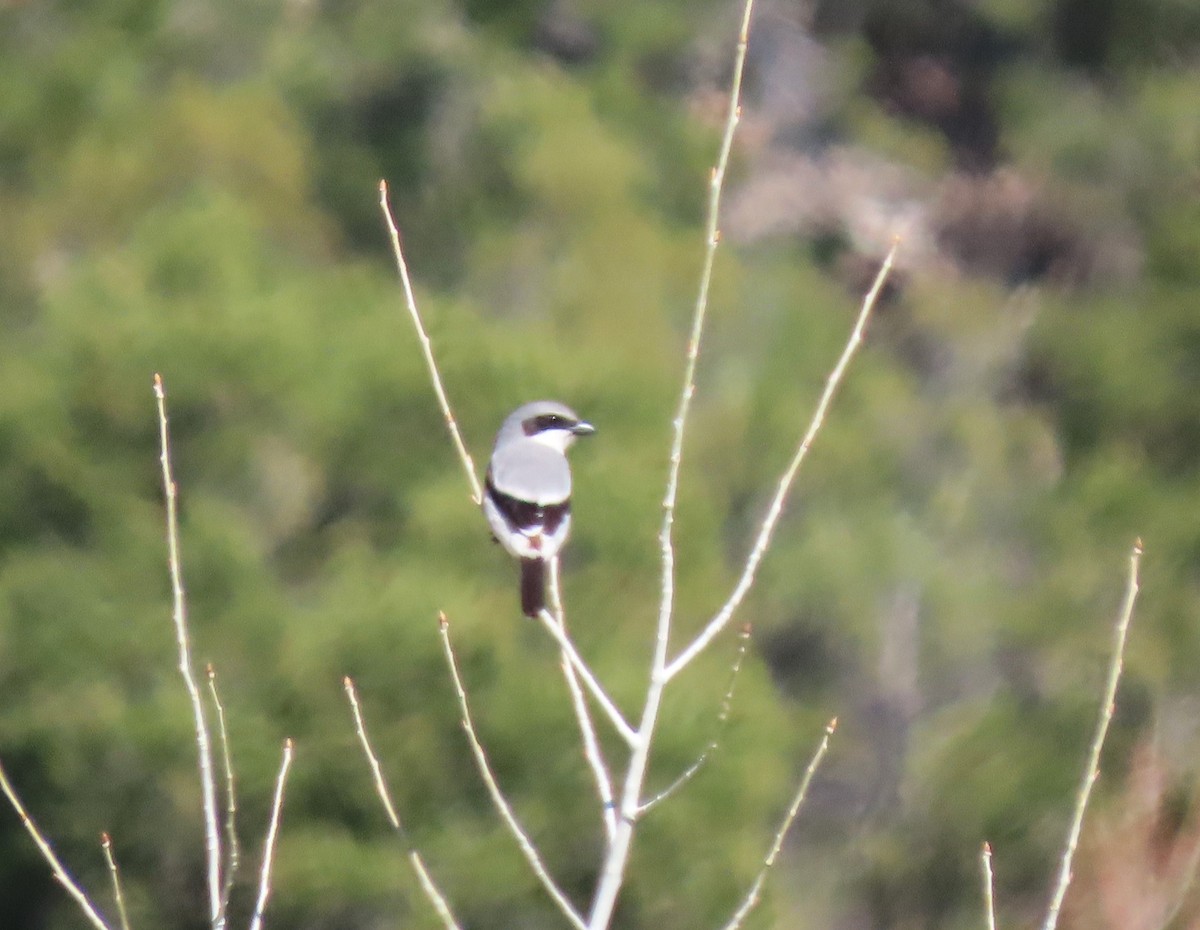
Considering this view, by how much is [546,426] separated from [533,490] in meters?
0.66

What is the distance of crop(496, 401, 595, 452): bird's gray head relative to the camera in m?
7.17

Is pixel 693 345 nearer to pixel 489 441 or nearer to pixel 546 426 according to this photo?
pixel 546 426

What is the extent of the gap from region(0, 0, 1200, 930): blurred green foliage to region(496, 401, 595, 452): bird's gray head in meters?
9.81

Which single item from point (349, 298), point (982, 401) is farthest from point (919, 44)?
point (349, 298)

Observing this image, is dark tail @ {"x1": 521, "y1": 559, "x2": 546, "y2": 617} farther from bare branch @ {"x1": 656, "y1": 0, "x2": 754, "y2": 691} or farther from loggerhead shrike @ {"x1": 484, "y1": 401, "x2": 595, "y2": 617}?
bare branch @ {"x1": 656, "y1": 0, "x2": 754, "y2": 691}

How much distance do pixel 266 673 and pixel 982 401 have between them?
1276 cm

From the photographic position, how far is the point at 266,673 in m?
17.7

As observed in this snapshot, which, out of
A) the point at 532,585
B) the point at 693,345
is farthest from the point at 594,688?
the point at 532,585

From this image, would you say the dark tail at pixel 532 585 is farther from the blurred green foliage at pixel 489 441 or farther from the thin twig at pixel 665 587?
the blurred green foliage at pixel 489 441

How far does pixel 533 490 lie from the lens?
6641mm

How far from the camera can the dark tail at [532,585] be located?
586cm

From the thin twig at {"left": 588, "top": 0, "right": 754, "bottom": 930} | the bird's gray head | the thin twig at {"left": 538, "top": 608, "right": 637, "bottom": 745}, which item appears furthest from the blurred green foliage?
the thin twig at {"left": 588, "top": 0, "right": 754, "bottom": 930}

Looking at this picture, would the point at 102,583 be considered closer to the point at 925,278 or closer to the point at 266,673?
the point at 266,673

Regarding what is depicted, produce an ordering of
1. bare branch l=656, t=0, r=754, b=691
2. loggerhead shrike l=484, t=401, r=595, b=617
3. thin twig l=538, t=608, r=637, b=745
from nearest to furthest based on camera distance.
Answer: bare branch l=656, t=0, r=754, b=691
thin twig l=538, t=608, r=637, b=745
loggerhead shrike l=484, t=401, r=595, b=617
